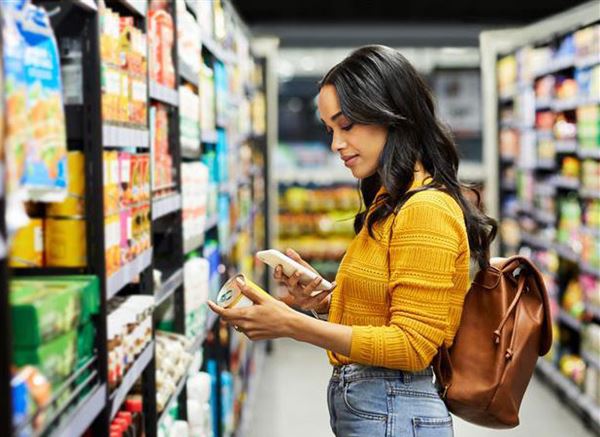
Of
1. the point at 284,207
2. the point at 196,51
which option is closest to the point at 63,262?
the point at 196,51

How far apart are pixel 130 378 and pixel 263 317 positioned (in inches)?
21.3

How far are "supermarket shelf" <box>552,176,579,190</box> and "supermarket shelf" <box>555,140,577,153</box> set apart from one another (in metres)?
0.20

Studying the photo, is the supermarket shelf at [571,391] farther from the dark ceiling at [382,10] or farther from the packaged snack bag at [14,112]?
the dark ceiling at [382,10]

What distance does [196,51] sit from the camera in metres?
4.00

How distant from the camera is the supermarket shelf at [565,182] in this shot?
7004mm

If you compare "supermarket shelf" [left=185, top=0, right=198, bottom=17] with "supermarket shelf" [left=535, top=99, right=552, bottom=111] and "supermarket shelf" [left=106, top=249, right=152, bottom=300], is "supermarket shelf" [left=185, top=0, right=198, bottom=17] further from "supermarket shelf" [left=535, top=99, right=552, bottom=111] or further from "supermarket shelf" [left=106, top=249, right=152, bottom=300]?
"supermarket shelf" [left=535, top=99, right=552, bottom=111]

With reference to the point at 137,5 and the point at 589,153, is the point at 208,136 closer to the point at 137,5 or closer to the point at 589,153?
the point at 137,5

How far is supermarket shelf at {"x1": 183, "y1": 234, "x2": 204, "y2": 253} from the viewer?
3.76 metres

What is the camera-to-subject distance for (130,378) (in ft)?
8.41

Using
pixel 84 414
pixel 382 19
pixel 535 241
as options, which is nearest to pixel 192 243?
pixel 84 414

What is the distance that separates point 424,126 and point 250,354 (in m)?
5.28

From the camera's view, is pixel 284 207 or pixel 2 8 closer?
pixel 2 8

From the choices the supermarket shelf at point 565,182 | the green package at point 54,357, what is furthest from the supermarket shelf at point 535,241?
the green package at point 54,357

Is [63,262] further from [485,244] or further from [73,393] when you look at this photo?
[485,244]
